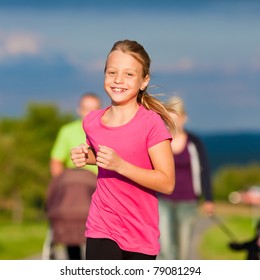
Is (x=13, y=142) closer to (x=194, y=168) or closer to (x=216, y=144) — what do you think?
(x=194, y=168)

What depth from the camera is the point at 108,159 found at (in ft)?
16.8

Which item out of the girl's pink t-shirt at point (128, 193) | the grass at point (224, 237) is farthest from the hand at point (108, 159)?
the grass at point (224, 237)

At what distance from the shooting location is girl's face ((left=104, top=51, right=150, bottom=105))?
5434mm

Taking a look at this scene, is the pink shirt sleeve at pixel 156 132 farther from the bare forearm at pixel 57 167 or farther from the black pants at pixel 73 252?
the black pants at pixel 73 252

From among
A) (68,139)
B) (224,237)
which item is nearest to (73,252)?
(68,139)

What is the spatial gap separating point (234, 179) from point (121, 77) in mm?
72758

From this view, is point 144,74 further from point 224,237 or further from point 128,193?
point 224,237

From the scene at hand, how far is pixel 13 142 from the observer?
62.5m

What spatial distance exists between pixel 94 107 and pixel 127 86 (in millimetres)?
4487

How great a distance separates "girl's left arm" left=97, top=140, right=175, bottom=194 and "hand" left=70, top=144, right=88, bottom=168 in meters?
0.39

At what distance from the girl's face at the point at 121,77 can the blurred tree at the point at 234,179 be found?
66627 millimetres

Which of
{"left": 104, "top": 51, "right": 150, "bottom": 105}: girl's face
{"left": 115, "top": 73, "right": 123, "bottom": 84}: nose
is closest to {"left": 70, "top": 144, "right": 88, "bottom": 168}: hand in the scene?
{"left": 104, "top": 51, "right": 150, "bottom": 105}: girl's face

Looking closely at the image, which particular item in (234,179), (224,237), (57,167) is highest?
(234,179)
